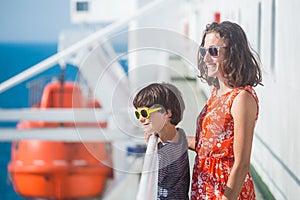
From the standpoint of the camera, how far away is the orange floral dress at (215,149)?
9.24 ft

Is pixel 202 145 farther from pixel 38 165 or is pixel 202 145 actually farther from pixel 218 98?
pixel 38 165

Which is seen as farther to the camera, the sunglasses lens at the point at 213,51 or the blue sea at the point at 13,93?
the blue sea at the point at 13,93

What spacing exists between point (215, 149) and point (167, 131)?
192 millimetres

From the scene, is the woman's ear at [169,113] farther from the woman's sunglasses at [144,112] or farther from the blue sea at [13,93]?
the blue sea at [13,93]

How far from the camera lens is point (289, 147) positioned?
4.61 m

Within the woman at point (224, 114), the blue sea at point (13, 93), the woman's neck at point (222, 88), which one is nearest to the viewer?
the woman at point (224, 114)

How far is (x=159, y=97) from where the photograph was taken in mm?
2861

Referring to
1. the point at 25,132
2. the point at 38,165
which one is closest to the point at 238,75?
the point at 25,132

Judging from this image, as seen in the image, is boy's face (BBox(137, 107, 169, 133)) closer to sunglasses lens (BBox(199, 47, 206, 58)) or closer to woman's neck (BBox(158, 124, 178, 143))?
woman's neck (BBox(158, 124, 178, 143))

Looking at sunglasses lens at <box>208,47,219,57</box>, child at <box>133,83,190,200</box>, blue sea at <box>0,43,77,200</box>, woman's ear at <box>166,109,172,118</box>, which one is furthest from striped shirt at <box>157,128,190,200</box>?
→ blue sea at <box>0,43,77,200</box>

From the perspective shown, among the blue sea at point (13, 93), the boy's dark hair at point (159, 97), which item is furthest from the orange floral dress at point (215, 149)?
the blue sea at point (13, 93)

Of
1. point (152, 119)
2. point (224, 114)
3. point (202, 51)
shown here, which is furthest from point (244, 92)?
point (152, 119)

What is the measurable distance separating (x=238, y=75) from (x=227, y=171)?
0.31 metres

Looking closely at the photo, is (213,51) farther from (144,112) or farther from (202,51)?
(144,112)
